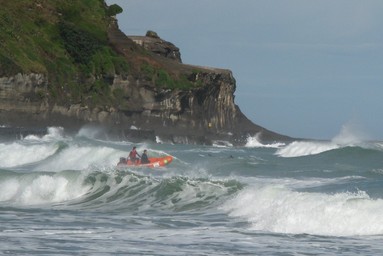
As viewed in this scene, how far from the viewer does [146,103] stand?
73250 millimetres

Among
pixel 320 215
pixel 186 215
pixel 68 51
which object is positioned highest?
pixel 68 51

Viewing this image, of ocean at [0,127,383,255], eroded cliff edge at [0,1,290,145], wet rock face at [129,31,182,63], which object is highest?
wet rock face at [129,31,182,63]

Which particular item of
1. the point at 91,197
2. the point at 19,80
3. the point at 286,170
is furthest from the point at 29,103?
the point at 91,197

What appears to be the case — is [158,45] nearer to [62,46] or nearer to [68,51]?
[68,51]

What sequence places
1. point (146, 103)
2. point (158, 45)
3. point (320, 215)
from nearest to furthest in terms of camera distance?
point (320, 215) → point (146, 103) → point (158, 45)

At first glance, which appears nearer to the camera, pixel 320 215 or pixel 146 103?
pixel 320 215

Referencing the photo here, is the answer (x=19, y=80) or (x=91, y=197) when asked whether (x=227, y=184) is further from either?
(x=19, y=80)

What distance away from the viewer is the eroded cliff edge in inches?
2534

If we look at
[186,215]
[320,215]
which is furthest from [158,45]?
[320,215]

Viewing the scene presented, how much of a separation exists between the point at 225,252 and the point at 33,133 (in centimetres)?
4519

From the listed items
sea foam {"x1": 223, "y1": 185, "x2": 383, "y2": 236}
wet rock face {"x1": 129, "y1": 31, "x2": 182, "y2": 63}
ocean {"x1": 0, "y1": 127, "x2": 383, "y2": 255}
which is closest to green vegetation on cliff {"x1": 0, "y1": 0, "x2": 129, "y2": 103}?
wet rock face {"x1": 129, "y1": 31, "x2": 182, "y2": 63}

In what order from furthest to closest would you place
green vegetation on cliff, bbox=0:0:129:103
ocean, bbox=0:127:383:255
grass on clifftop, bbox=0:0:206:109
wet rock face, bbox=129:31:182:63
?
wet rock face, bbox=129:31:182:63
grass on clifftop, bbox=0:0:206:109
green vegetation on cliff, bbox=0:0:129:103
ocean, bbox=0:127:383:255

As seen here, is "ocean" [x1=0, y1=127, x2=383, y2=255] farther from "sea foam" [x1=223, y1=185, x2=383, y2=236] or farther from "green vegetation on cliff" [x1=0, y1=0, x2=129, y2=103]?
"green vegetation on cliff" [x1=0, y1=0, x2=129, y2=103]

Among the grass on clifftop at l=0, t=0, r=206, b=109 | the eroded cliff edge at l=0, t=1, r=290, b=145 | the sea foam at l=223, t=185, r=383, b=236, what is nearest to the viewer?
the sea foam at l=223, t=185, r=383, b=236
